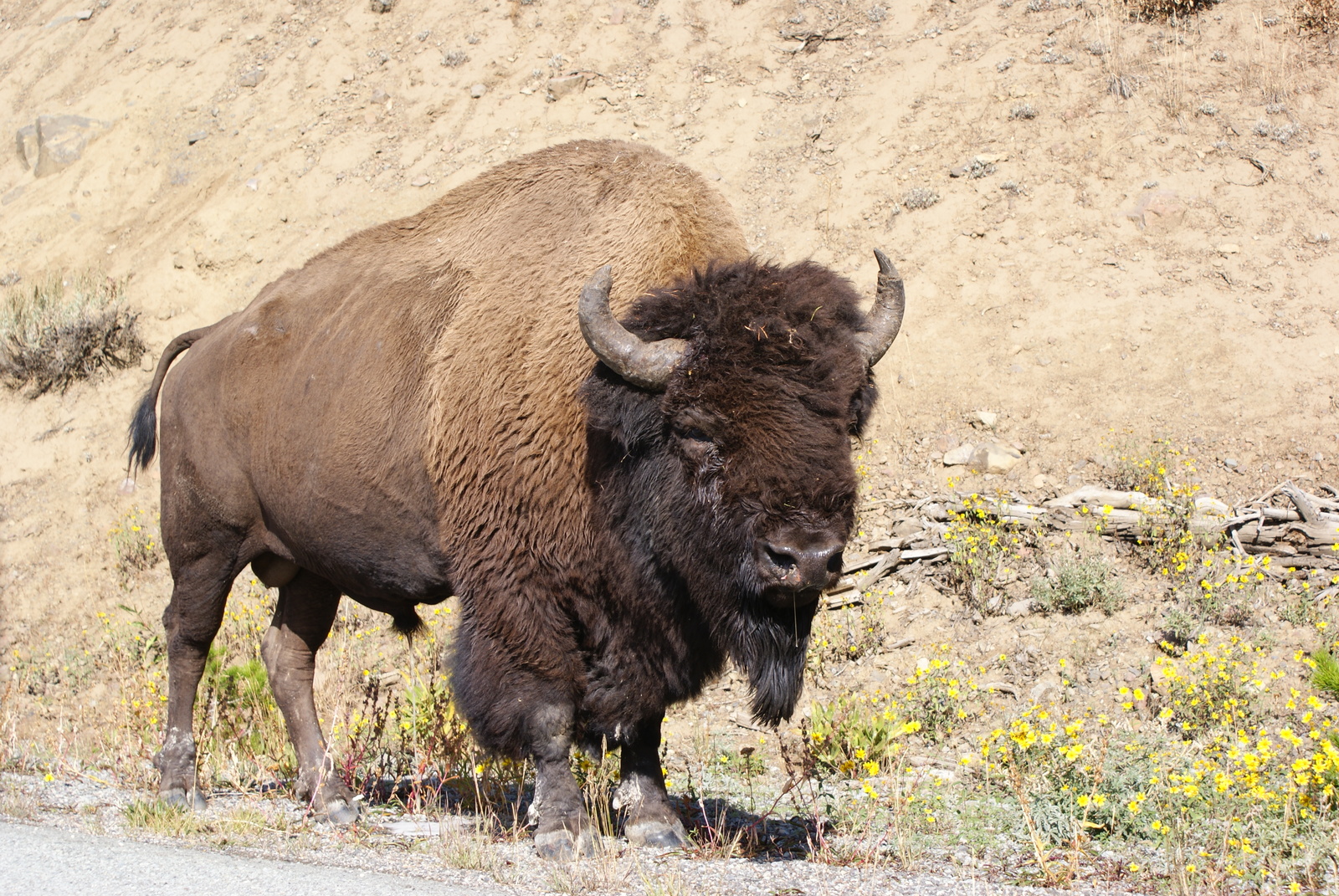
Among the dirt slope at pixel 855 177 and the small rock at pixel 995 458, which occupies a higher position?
the dirt slope at pixel 855 177

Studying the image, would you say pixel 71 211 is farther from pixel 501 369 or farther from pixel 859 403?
pixel 859 403

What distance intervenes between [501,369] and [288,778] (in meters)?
3.18

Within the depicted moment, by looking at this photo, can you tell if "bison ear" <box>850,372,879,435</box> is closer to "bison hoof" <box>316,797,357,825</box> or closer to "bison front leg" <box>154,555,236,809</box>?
"bison hoof" <box>316,797,357,825</box>

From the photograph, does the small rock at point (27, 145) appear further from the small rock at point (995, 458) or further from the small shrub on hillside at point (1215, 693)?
the small shrub on hillside at point (1215, 693)

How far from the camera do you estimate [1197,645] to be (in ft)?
23.5

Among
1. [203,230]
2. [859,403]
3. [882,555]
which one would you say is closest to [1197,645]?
[882,555]

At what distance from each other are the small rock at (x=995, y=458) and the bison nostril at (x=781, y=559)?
6817mm

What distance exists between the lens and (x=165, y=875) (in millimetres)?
3707

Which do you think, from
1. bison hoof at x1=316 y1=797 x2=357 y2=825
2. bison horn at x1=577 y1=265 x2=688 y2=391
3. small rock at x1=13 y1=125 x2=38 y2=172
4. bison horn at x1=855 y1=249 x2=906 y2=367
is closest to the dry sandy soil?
small rock at x1=13 y1=125 x2=38 y2=172

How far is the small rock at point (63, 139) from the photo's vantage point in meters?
19.0

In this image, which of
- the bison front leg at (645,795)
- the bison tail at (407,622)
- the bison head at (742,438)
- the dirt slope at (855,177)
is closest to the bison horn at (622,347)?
the bison head at (742,438)

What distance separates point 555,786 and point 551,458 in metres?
1.41

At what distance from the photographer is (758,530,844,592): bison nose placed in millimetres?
3850

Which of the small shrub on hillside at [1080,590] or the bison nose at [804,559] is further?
the small shrub on hillside at [1080,590]
